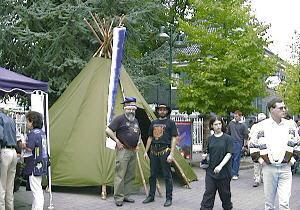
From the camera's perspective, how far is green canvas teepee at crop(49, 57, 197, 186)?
10.2 metres

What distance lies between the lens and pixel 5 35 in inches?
547

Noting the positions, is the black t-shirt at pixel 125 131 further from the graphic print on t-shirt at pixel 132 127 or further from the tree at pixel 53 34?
the tree at pixel 53 34

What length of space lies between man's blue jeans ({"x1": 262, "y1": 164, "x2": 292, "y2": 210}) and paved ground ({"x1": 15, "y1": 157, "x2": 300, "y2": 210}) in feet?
8.49

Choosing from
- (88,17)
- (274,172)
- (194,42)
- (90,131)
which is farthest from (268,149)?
(194,42)

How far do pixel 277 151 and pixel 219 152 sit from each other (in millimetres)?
1464

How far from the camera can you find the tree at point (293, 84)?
1208 inches

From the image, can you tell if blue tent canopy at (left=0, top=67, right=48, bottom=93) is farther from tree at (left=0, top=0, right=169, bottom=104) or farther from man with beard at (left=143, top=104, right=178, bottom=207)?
tree at (left=0, top=0, right=169, bottom=104)

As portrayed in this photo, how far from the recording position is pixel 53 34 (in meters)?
14.2

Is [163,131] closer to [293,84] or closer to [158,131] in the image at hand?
[158,131]

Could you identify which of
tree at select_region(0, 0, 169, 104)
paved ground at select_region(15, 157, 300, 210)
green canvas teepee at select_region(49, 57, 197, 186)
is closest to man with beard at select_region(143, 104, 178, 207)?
paved ground at select_region(15, 157, 300, 210)

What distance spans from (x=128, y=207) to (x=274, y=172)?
353 cm

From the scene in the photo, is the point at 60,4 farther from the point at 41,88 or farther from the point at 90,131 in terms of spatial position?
the point at 41,88

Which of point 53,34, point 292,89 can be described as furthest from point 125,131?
point 292,89

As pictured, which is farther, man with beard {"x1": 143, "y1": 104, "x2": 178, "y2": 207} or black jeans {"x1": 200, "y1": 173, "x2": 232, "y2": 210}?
man with beard {"x1": 143, "y1": 104, "x2": 178, "y2": 207}
